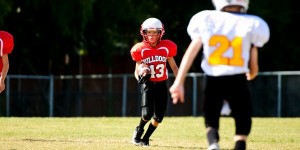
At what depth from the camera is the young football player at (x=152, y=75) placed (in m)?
12.6

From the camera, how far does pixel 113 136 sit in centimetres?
1429

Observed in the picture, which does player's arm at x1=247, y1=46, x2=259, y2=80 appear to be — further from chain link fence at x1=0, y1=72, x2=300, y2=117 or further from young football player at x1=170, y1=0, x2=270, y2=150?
chain link fence at x1=0, y1=72, x2=300, y2=117

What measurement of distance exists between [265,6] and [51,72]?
8.35 m

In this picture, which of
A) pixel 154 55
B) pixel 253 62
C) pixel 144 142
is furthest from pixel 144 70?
pixel 253 62

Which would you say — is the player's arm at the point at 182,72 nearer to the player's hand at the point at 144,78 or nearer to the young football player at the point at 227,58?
the young football player at the point at 227,58

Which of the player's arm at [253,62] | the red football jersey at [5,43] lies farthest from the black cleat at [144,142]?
the player's arm at [253,62]

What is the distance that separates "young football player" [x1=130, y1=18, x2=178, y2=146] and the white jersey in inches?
160

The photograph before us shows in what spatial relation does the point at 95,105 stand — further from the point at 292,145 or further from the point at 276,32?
the point at 292,145

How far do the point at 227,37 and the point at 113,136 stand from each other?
6.06 metres

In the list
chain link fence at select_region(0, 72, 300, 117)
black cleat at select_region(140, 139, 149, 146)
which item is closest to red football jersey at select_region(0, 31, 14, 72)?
black cleat at select_region(140, 139, 149, 146)

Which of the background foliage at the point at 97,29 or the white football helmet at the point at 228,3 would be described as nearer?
the white football helmet at the point at 228,3

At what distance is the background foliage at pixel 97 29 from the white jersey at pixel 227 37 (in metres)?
21.2

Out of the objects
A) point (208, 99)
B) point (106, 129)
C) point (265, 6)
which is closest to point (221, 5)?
point (208, 99)

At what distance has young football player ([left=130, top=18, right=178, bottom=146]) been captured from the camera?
1262 cm
